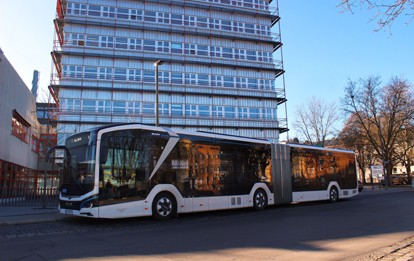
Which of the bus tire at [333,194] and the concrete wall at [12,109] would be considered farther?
the concrete wall at [12,109]

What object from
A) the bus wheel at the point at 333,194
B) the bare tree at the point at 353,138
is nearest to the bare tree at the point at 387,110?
the bare tree at the point at 353,138

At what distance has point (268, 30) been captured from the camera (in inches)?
2053

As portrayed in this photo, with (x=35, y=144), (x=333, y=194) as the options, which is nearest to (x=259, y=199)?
(x=333, y=194)

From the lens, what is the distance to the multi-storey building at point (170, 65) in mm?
42406

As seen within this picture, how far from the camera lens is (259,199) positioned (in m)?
15.5

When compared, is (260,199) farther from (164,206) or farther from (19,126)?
(19,126)

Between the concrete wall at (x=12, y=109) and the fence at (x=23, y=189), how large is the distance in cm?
74

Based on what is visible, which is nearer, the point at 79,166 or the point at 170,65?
the point at 79,166

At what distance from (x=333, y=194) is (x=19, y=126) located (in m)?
25.6

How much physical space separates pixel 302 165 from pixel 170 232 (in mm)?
10458

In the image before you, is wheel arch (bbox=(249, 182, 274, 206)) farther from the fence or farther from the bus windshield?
the fence

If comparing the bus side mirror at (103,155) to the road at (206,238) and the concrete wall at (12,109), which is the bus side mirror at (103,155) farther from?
the concrete wall at (12,109)

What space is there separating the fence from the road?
8.09 metres

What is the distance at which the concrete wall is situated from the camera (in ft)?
77.1
